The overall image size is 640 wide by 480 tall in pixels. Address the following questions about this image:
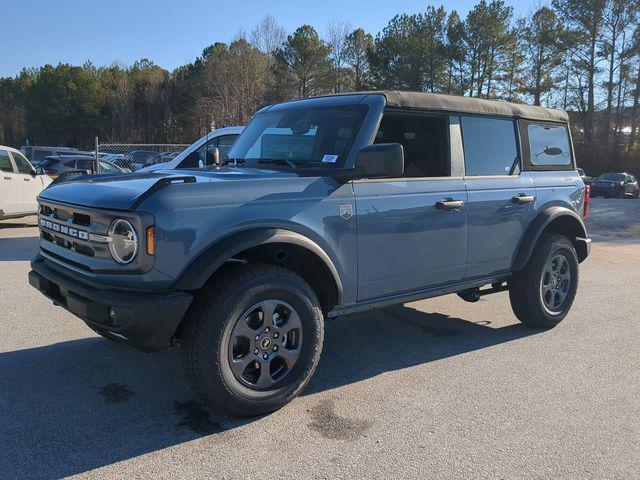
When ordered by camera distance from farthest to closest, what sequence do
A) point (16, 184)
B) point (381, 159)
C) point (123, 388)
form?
point (16, 184) < point (123, 388) < point (381, 159)

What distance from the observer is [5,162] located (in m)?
11.7

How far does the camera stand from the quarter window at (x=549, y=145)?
5.54 m

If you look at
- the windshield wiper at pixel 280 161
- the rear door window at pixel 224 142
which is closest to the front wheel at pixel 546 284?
the windshield wiper at pixel 280 161

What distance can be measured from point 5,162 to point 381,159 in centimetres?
1058

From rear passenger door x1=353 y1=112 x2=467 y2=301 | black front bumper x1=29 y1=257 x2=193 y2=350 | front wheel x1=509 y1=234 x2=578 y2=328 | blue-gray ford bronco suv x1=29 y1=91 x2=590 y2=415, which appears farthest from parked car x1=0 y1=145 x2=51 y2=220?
front wheel x1=509 y1=234 x2=578 y2=328

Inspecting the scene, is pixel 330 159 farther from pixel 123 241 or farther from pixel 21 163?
pixel 21 163

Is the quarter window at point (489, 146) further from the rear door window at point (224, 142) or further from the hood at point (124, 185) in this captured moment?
the rear door window at point (224, 142)

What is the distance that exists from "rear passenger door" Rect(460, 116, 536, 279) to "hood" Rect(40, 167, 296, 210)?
5.72ft

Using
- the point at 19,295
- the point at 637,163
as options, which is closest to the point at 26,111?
the point at 637,163

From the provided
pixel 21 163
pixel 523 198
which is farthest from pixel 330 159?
pixel 21 163

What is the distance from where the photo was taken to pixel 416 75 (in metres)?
48.7

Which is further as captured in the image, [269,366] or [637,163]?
[637,163]

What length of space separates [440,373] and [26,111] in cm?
7973

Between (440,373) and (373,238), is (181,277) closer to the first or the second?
(373,238)
